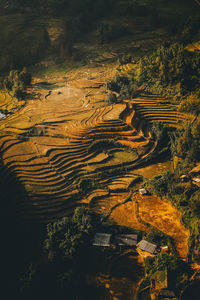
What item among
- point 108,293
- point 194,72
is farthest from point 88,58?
point 108,293

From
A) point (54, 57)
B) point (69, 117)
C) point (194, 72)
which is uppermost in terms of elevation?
point (54, 57)

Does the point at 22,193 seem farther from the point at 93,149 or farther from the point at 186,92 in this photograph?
the point at 186,92

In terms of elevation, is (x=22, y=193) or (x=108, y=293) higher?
(x=22, y=193)

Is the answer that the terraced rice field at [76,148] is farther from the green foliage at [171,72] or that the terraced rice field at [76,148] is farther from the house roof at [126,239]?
the house roof at [126,239]

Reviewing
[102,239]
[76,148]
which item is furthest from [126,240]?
[76,148]

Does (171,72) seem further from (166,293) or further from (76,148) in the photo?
(166,293)

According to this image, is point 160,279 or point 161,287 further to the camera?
point 160,279
